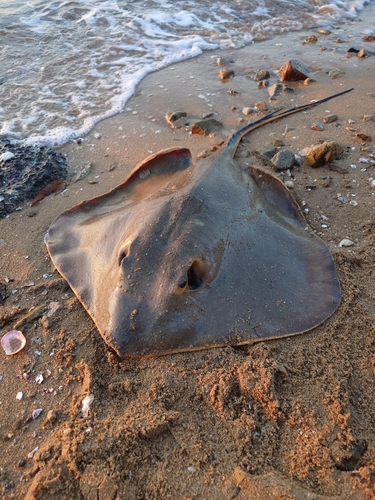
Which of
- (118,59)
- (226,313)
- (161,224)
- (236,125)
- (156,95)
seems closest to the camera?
(226,313)

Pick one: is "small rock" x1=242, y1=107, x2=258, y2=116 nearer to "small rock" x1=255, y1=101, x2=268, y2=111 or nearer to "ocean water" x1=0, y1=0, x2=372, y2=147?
"small rock" x1=255, y1=101, x2=268, y2=111

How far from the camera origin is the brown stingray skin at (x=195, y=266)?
2.40 meters

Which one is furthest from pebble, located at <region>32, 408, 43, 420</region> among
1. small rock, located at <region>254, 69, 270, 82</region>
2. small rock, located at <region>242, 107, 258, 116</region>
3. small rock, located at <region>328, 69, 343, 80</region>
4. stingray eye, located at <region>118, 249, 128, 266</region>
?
small rock, located at <region>328, 69, 343, 80</region>

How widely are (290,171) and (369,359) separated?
94.4 inches

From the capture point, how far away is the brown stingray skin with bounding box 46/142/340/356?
2.40 m

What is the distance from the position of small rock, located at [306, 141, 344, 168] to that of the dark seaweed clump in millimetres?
2932

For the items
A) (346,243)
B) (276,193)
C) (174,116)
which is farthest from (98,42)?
(346,243)

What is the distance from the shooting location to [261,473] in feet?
6.73

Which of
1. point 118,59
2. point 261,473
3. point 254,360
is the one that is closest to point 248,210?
point 254,360

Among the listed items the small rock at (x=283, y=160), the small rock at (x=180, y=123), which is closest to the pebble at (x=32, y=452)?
the small rock at (x=283, y=160)

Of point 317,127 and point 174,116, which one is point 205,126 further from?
point 317,127

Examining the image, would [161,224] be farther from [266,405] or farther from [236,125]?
[236,125]

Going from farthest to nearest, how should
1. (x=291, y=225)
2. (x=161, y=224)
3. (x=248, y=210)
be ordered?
1. (x=291, y=225)
2. (x=248, y=210)
3. (x=161, y=224)

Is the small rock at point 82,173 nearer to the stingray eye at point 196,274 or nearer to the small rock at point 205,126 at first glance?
the small rock at point 205,126
